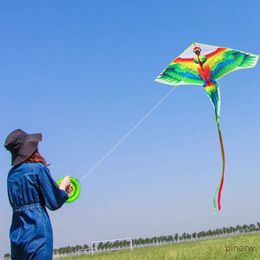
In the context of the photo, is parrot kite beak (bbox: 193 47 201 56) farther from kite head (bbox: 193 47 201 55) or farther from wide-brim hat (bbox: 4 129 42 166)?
wide-brim hat (bbox: 4 129 42 166)

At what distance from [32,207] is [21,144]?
0.51 meters

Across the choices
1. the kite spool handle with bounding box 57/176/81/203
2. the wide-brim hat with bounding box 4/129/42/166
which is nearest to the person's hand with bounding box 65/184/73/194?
the kite spool handle with bounding box 57/176/81/203

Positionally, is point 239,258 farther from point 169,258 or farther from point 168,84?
point 168,84

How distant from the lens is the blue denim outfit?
375 cm

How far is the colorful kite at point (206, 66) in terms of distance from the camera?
7.83 metres

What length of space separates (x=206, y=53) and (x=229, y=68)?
44cm

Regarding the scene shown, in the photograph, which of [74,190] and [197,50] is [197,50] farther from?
[74,190]

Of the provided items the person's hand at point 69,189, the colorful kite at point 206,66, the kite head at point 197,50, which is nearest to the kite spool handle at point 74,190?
the person's hand at point 69,189

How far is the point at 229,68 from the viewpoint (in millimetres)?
7879

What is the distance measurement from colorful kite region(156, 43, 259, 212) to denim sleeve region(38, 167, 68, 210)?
4.22m

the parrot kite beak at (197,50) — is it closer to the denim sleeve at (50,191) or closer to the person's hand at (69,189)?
the person's hand at (69,189)

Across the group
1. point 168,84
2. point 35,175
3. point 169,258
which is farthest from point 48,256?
point 169,258

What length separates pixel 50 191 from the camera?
3.86 metres

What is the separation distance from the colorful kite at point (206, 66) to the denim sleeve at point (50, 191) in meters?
4.22
